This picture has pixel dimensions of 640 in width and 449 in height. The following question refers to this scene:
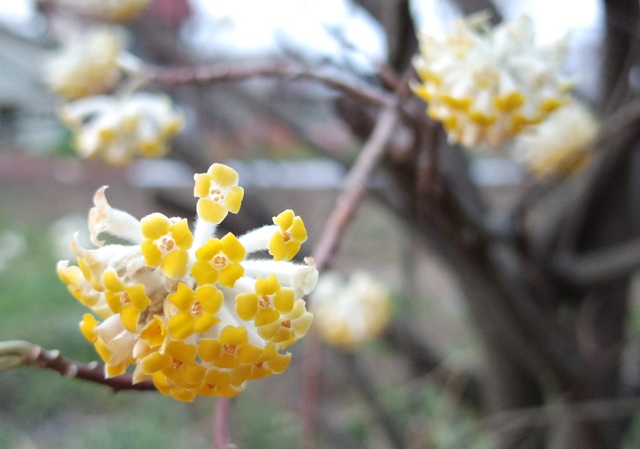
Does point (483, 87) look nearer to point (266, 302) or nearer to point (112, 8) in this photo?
point (266, 302)

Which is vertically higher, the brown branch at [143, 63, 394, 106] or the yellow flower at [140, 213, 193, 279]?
the brown branch at [143, 63, 394, 106]

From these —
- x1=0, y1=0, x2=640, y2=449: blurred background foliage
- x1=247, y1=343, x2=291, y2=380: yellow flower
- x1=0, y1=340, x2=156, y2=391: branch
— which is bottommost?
x1=0, y1=0, x2=640, y2=449: blurred background foliage

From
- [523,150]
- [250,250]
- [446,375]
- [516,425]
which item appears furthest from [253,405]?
[250,250]

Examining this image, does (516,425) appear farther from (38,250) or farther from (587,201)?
(38,250)

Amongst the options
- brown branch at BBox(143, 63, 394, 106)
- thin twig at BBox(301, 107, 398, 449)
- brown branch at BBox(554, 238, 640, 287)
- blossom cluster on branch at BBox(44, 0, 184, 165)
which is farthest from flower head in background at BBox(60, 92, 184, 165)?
brown branch at BBox(554, 238, 640, 287)

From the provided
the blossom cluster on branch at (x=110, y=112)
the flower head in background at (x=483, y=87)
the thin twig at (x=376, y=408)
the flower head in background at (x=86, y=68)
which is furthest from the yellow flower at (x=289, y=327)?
the thin twig at (x=376, y=408)

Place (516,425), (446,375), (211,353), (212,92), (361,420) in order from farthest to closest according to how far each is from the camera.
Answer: (361,420), (212,92), (446,375), (516,425), (211,353)

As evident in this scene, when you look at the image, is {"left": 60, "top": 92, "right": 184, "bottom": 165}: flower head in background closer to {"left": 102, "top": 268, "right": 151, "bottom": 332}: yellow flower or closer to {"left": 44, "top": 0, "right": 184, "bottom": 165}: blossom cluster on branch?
{"left": 44, "top": 0, "right": 184, "bottom": 165}: blossom cluster on branch
